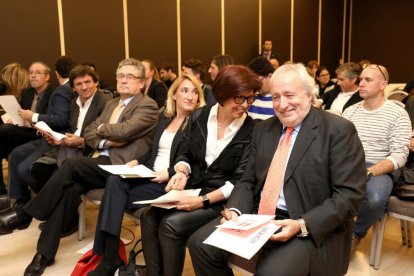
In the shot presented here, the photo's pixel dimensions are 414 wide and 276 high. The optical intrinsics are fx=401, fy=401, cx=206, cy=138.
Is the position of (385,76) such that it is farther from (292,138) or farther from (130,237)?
(130,237)

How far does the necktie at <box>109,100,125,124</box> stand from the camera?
3063mm

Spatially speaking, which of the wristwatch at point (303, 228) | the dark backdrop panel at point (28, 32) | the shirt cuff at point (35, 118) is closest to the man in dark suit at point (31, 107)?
the shirt cuff at point (35, 118)

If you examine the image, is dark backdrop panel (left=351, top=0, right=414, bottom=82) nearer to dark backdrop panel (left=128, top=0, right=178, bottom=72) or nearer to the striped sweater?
dark backdrop panel (left=128, top=0, right=178, bottom=72)

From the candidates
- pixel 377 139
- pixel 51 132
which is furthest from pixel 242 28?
pixel 377 139

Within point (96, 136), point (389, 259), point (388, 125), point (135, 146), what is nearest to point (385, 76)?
point (388, 125)

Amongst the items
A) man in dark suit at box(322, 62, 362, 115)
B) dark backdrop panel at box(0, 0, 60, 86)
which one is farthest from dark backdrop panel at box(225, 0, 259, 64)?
man in dark suit at box(322, 62, 362, 115)

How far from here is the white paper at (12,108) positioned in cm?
391

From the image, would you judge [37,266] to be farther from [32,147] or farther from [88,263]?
[32,147]

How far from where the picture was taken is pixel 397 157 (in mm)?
2596

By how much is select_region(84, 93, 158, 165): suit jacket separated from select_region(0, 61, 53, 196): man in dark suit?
3.61 feet

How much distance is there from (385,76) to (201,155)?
1475 mm

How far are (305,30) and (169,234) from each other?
30.8 ft

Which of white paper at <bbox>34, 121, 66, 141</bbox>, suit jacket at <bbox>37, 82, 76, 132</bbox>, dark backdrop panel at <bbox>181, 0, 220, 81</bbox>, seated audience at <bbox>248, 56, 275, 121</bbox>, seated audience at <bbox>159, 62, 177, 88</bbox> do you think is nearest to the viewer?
white paper at <bbox>34, 121, 66, 141</bbox>

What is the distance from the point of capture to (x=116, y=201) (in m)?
2.40
